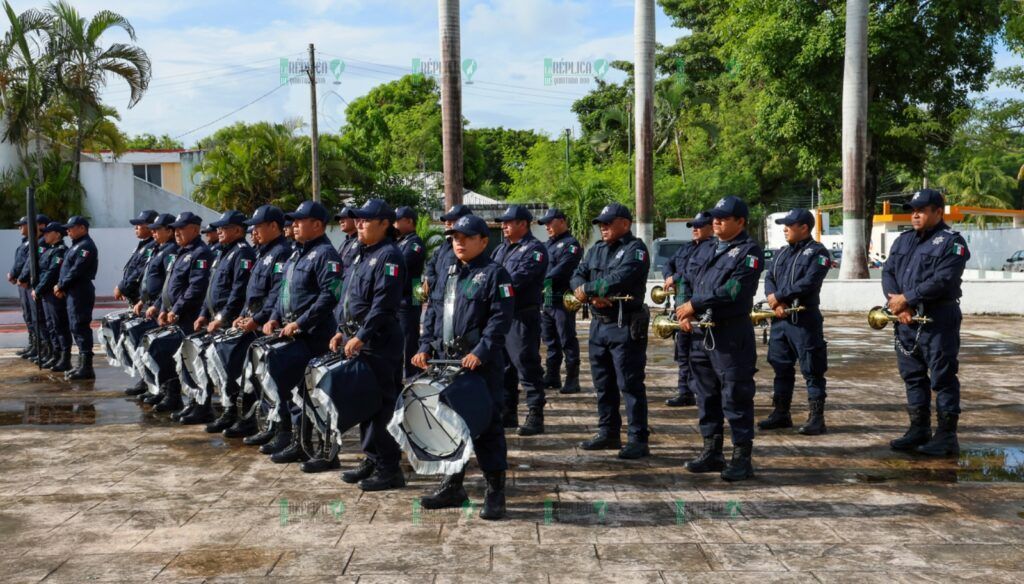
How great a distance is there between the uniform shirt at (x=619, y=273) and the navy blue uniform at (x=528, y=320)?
1.85 feet

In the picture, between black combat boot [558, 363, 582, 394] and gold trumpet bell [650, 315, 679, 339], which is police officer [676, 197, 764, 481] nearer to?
gold trumpet bell [650, 315, 679, 339]

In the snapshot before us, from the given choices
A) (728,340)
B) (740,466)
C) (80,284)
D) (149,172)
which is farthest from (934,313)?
(149,172)

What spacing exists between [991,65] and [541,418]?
23176 millimetres

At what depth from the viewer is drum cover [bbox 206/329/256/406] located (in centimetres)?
766

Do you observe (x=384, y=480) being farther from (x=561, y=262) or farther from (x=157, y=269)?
(x=157, y=269)

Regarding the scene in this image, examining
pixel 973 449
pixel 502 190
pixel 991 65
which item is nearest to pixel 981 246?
pixel 991 65

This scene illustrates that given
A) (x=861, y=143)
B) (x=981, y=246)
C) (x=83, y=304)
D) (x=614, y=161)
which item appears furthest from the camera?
(x=614, y=161)

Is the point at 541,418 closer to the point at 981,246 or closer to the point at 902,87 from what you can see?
the point at 902,87

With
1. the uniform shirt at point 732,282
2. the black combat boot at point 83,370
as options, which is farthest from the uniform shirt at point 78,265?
the uniform shirt at point 732,282

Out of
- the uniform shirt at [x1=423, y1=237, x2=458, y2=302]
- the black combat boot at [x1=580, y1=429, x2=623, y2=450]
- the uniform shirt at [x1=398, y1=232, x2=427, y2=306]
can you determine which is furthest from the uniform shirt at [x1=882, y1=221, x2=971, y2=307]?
the uniform shirt at [x1=398, y1=232, x2=427, y2=306]

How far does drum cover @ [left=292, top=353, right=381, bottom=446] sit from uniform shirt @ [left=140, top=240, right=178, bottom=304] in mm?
4193

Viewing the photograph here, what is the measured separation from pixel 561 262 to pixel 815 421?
111 inches

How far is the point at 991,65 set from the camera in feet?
85.5

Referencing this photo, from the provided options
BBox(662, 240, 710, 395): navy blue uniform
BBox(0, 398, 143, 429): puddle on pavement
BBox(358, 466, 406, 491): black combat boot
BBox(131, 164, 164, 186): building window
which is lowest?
BBox(0, 398, 143, 429): puddle on pavement
